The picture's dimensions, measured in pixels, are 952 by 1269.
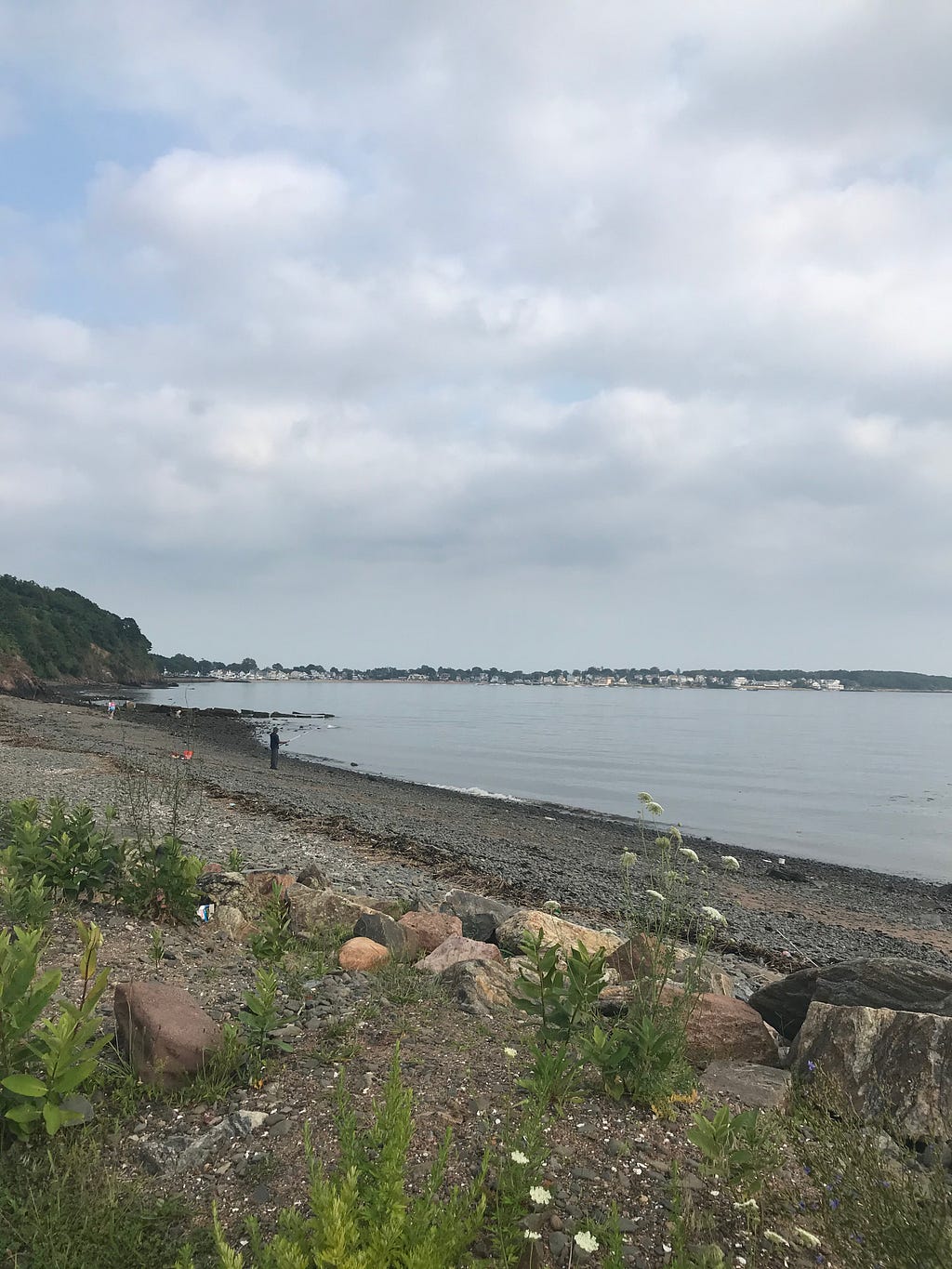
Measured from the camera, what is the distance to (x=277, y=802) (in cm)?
2339

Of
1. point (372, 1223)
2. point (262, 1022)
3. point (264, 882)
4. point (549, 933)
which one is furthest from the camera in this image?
point (264, 882)

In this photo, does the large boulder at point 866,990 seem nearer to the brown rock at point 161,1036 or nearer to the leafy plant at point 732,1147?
the leafy plant at point 732,1147

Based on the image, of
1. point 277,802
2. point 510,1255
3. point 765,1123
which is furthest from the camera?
point 277,802

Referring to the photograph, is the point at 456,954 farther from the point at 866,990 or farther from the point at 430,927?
the point at 866,990

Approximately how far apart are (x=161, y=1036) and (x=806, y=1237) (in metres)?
3.29

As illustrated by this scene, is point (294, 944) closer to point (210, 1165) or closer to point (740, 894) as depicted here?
point (210, 1165)

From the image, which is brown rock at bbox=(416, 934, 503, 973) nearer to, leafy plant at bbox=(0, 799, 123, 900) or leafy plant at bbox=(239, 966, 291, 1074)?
leafy plant at bbox=(239, 966, 291, 1074)

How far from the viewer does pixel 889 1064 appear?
4906 millimetres

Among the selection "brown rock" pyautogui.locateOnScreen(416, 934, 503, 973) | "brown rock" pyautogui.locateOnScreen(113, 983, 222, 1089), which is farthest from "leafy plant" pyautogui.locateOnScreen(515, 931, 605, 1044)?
"brown rock" pyautogui.locateOnScreen(416, 934, 503, 973)

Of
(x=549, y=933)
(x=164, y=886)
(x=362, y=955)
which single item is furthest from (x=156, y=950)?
(x=549, y=933)

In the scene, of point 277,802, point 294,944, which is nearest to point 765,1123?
point 294,944

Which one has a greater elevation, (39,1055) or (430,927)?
(39,1055)

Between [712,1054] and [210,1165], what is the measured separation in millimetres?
3571

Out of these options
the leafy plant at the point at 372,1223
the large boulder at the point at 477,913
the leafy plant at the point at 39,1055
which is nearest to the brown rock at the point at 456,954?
the large boulder at the point at 477,913
